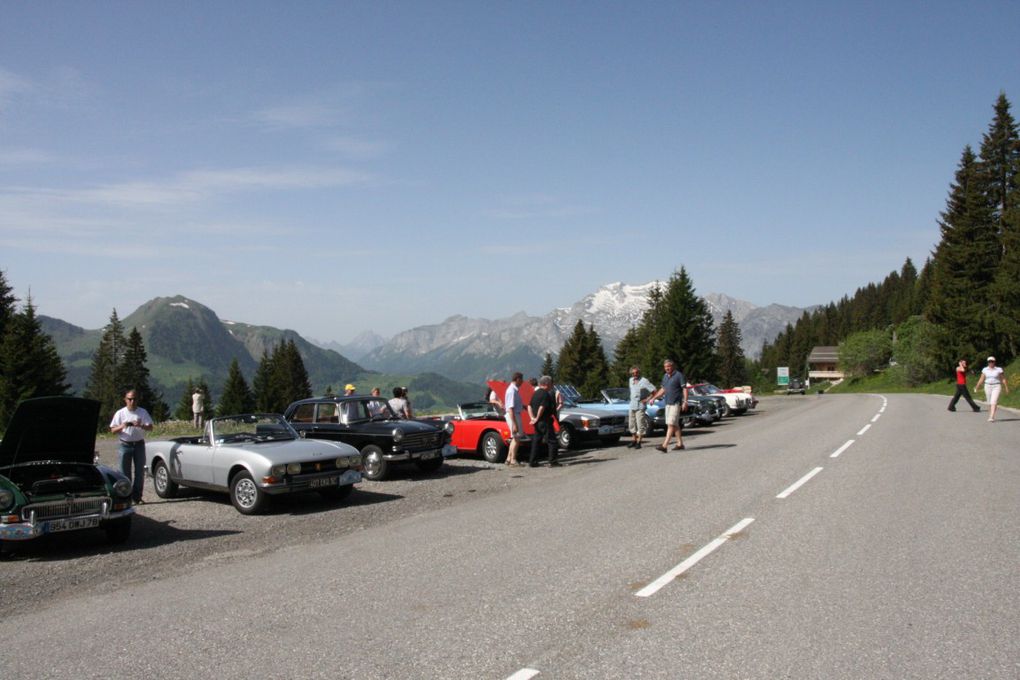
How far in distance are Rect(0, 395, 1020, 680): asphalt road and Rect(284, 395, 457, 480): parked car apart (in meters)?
2.53

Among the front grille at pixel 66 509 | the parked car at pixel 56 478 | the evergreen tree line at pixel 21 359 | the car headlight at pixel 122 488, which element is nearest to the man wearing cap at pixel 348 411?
the parked car at pixel 56 478

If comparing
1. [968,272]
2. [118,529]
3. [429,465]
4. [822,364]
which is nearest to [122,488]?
[118,529]

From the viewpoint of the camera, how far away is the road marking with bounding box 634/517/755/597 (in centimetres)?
567

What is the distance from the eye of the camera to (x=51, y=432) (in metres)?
9.27

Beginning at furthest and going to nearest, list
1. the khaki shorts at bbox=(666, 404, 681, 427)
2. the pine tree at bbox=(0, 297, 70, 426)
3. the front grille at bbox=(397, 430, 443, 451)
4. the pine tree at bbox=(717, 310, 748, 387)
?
1. the pine tree at bbox=(717, 310, 748, 387)
2. the pine tree at bbox=(0, 297, 70, 426)
3. the khaki shorts at bbox=(666, 404, 681, 427)
4. the front grille at bbox=(397, 430, 443, 451)

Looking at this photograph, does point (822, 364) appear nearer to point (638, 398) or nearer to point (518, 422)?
point (638, 398)

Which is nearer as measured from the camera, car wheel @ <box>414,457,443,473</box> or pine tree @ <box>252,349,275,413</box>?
car wheel @ <box>414,457,443,473</box>

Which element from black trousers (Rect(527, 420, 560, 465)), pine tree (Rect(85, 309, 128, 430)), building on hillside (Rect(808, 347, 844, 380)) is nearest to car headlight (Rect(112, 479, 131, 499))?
black trousers (Rect(527, 420, 560, 465))

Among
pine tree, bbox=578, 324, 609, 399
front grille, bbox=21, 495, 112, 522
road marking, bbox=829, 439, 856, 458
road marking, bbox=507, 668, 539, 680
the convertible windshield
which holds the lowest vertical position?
road marking, bbox=829, 439, 856, 458

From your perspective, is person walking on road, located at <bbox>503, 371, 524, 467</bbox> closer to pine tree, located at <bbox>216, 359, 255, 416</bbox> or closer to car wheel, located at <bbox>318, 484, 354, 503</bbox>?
car wheel, located at <bbox>318, 484, 354, 503</bbox>

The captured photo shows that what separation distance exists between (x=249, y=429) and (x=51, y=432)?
10.6 ft

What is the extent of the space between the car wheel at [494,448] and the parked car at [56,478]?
9016 mm

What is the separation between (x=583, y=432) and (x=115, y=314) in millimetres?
90246

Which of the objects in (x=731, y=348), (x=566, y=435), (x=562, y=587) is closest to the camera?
(x=562, y=587)
